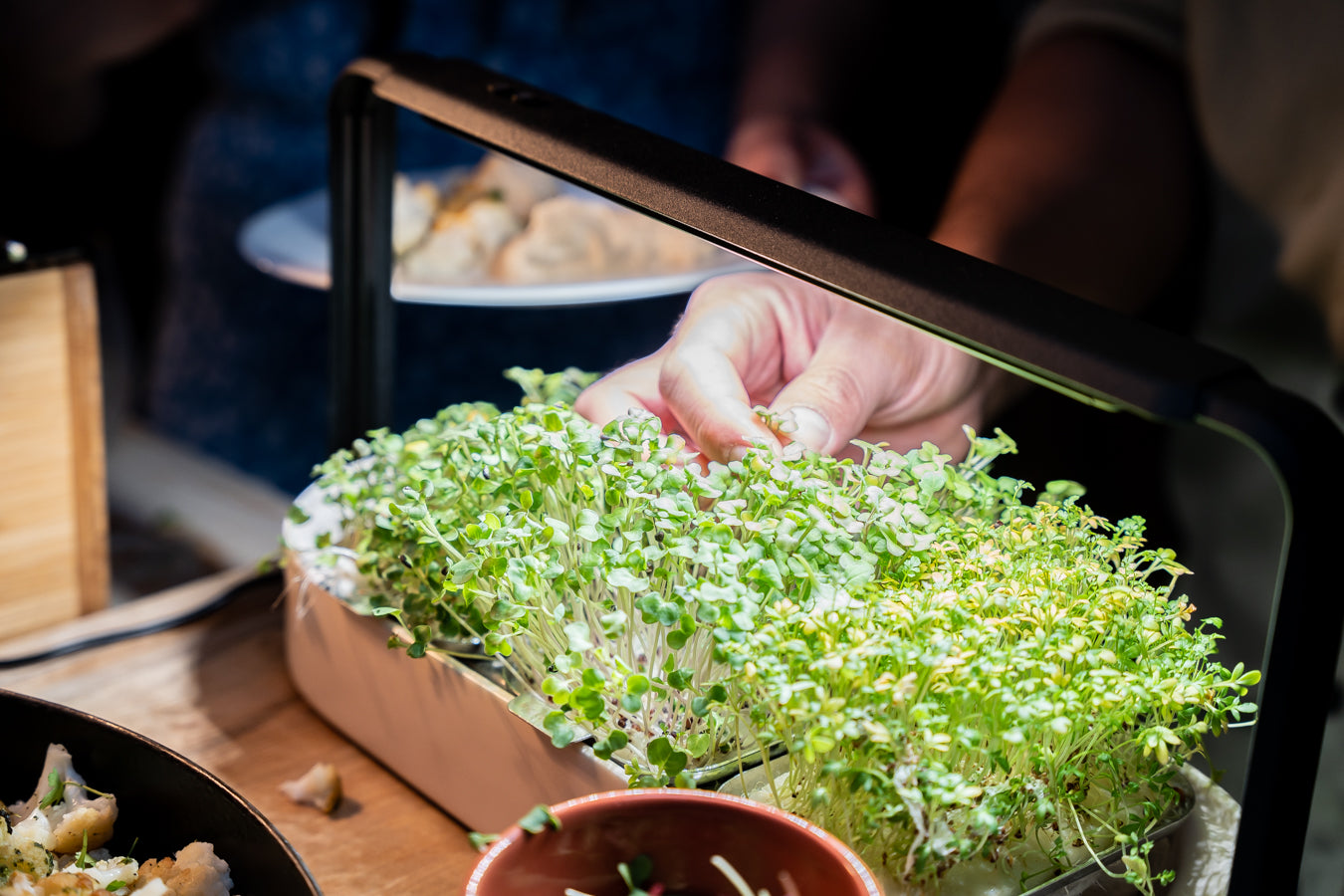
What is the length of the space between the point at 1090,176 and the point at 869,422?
994mm

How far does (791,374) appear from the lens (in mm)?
644

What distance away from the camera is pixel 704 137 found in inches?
90.0

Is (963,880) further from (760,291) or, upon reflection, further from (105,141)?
(105,141)

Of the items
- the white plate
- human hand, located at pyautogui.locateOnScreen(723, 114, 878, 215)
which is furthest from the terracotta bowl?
human hand, located at pyautogui.locateOnScreen(723, 114, 878, 215)

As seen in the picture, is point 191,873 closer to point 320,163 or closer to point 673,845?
point 673,845

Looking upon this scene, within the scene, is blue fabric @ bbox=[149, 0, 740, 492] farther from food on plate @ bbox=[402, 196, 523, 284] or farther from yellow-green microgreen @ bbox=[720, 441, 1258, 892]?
yellow-green microgreen @ bbox=[720, 441, 1258, 892]

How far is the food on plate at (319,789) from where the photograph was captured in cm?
73

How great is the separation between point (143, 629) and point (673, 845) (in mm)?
628

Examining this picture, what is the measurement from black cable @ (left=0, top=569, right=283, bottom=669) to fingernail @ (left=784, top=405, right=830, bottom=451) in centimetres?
53

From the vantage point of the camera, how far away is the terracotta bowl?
18.8 inches

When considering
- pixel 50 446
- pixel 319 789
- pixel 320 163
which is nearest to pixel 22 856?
pixel 319 789

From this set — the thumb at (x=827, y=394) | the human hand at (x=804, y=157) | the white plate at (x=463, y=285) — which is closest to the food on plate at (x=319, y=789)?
the thumb at (x=827, y=394)

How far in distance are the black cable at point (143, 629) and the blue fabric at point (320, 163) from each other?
1.07 metres

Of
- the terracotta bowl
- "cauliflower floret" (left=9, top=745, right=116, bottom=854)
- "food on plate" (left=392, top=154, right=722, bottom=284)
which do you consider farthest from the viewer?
"food on plate" (left=392, top=154, right=722, bottom=284)
